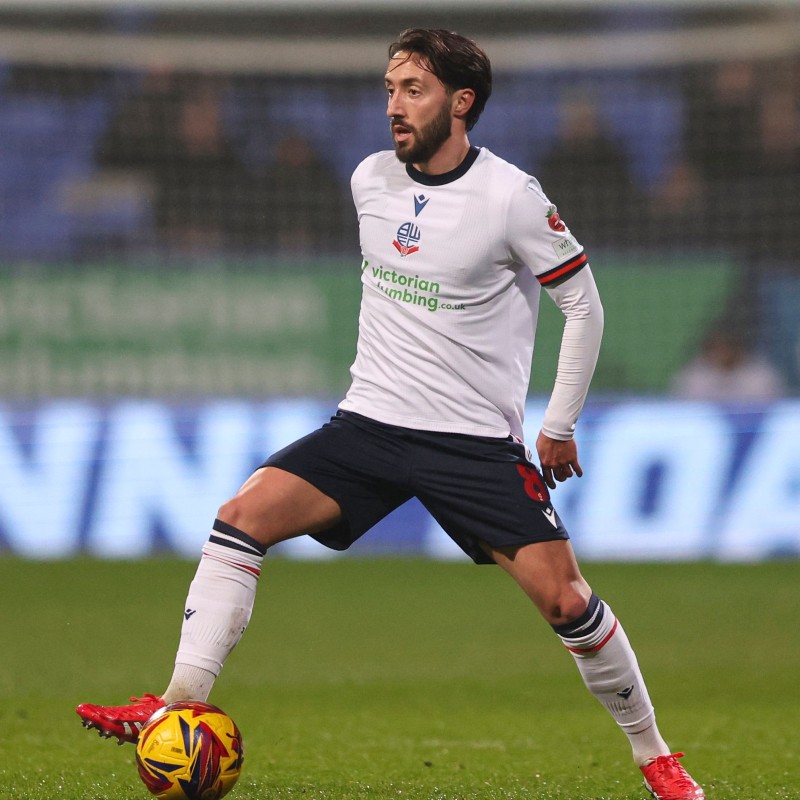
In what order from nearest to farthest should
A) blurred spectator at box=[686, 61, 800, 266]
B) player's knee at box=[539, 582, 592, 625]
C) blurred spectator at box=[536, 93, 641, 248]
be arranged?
1. player's knee at box=[539, 582, 592, 625]
2. blurred spectator at box=[686, 61, 800, 266]
3. blurred spectator at box=[536, 93, 641, 248]

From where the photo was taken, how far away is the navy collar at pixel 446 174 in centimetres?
443

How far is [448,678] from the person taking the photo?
684cm

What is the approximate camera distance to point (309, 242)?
12.7 meters

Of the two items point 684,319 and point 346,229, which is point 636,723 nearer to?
point 684,319

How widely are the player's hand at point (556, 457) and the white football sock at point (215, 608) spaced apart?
85 centimetres

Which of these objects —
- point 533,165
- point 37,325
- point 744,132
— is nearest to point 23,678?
point 37,325

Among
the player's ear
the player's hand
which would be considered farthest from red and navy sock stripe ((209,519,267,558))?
the player's ear

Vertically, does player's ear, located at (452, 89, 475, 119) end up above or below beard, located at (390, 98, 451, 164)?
above

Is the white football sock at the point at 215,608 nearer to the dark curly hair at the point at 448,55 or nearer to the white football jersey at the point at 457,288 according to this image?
the white football jersey at the point at 457,288

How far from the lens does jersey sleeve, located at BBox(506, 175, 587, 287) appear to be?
4277 mm

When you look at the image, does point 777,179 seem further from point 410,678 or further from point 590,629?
point 590,629

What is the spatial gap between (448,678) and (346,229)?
6.49 meters

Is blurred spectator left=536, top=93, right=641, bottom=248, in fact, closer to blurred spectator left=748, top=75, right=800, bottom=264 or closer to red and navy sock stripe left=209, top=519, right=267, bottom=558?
blurred spectator left=748, top=75, right=800, bottom=264

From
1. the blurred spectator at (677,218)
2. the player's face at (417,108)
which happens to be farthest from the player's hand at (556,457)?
the blurred spectator at (677,218)
